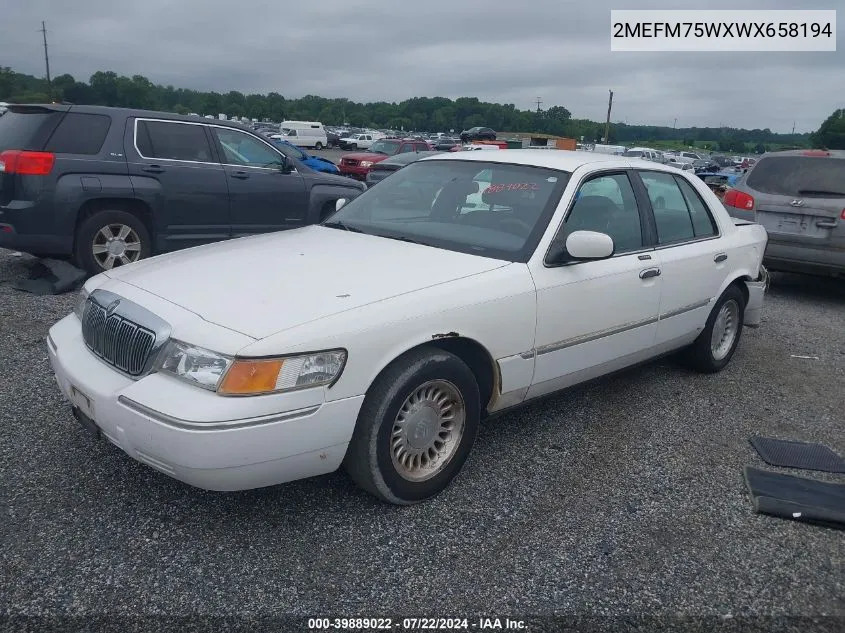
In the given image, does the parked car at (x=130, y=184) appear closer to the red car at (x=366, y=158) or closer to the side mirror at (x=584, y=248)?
the side mirror at (x=584, y=248)

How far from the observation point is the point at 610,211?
429 centimetres

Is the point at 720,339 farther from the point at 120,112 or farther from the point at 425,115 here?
the point at 425,115

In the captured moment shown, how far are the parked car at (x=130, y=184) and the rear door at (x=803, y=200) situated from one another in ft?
16.9

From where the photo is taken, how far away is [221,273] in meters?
3.41

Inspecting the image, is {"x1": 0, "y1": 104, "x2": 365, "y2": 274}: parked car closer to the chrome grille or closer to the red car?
the chrome grille

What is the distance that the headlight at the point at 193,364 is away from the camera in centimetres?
272

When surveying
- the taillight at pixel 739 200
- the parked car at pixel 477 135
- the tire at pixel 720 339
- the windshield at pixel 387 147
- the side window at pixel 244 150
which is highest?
the parked car at pixel 477 135

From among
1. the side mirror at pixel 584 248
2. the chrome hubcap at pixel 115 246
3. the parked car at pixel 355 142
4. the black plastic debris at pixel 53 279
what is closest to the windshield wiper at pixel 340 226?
the side mirror at pixel 584 248

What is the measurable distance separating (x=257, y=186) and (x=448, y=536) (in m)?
5.63

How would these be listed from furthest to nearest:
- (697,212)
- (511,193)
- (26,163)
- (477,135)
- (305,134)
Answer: (477,135)
(305,134)
(26,163)
(697,212)
(511,193)

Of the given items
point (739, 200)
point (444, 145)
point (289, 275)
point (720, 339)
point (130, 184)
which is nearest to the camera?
point (289, 275)

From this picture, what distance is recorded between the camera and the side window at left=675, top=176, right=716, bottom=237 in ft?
16.5

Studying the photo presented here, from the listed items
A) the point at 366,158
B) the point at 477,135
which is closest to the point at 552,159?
the point at 366,158

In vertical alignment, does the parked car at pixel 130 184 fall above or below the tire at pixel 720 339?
above
